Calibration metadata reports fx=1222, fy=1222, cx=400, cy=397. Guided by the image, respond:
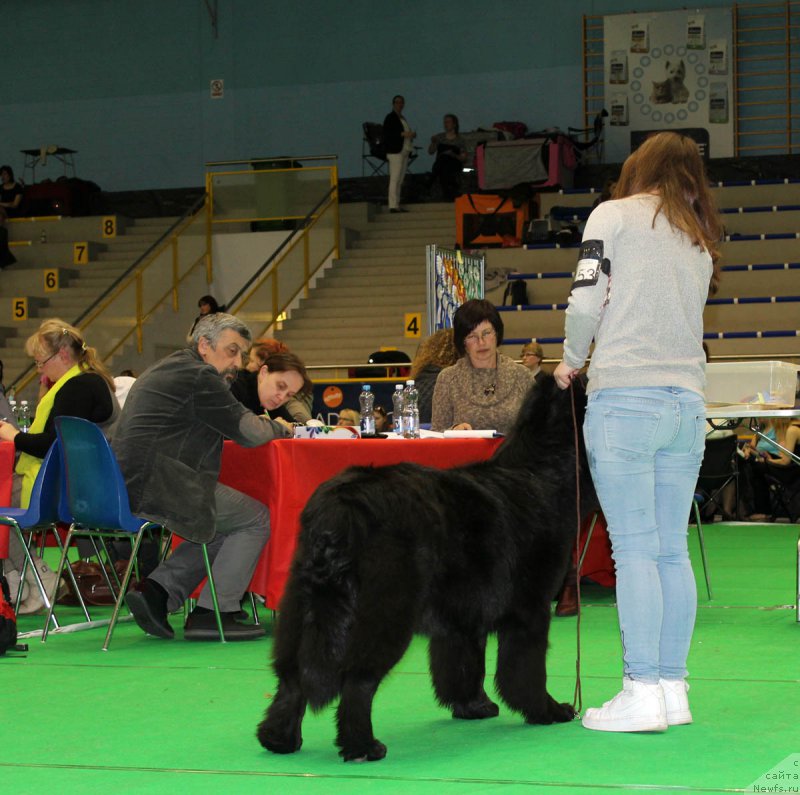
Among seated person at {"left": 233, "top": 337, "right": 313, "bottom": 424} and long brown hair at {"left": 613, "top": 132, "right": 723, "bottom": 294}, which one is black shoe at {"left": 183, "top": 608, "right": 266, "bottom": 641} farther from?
long brown hair at {"left": 613, "top": 132, "right": 723, "bottom": 294}

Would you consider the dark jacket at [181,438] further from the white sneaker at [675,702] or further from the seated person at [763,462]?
the seated person at [763,462]

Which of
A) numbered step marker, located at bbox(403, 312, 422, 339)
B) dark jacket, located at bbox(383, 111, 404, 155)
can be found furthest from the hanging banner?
dark jacket, located at bbox(383, 111, 404, 155)

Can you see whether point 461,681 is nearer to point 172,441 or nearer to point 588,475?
point 588,475

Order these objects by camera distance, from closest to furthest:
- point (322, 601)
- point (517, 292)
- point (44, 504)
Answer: point (322, 601), point (44, 504), point (517, 292)

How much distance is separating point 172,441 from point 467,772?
93.4 inches

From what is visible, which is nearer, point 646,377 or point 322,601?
point 322,601

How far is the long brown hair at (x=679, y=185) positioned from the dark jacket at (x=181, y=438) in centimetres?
212

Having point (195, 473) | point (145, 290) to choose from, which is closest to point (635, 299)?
point (195, 473)

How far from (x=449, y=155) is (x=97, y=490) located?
1314 cm

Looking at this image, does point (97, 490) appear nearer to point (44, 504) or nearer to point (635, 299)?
point (44, 504)

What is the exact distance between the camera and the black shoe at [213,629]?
16.3ft

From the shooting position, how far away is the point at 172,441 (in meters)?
4.87

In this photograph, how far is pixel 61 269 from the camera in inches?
667

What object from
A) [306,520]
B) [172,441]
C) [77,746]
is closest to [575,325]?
[306,520]
